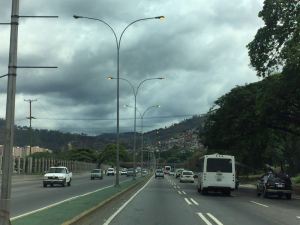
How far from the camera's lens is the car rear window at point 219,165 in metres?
38.6

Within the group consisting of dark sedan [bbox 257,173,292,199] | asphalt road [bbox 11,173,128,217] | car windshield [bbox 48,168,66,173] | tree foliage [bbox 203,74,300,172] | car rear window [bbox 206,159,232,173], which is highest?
tree foliage [bbox 203,74,300,172]


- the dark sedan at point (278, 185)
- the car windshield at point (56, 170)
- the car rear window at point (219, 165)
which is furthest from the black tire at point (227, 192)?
the car windshield at point (56, 170)

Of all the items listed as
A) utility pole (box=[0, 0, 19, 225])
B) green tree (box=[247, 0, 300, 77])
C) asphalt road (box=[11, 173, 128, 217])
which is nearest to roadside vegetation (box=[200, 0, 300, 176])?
green tree (box=[247, 0, 300, 77])

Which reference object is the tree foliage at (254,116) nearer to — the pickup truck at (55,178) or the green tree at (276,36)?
the green tree at (276,36)

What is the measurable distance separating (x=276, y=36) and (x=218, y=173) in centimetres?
982

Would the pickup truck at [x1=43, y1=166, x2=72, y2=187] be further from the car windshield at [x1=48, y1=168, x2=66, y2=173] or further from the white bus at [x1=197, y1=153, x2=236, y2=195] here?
the white bus at [x1=197, y1=153, x2=236, y2=195]

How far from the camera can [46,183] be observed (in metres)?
49.2

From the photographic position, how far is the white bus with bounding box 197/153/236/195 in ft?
126

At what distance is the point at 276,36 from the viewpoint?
3819 cm

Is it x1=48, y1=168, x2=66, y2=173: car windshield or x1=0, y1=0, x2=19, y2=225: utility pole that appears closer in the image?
x1=0, y1=0, x2=19, y2=225: utility pole

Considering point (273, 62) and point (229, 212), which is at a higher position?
point (273, 62)

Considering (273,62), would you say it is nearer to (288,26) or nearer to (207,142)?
(288,26)

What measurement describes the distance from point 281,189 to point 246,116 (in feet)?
37.0

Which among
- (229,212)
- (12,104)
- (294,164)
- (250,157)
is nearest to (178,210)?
(229,212)
